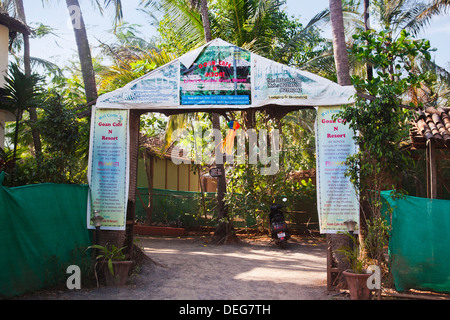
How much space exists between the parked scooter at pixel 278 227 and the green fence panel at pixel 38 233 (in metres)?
6.15

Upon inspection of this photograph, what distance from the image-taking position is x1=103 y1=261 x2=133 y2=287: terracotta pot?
7.11m

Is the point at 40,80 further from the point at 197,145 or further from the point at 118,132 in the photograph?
the point at 197,145

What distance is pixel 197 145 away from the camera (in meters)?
16.0

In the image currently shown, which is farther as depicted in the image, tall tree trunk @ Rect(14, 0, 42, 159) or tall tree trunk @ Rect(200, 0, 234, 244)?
tall tree trunk @ Rect(200, 0, 234, 244)

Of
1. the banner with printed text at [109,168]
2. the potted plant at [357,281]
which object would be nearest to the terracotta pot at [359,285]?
the potted plant at [357,281]

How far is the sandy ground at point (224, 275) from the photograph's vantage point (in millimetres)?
6673

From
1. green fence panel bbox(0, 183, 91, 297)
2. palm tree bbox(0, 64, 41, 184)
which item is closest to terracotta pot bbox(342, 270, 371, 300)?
green fence panel bbox(0, 183, 91, 297)

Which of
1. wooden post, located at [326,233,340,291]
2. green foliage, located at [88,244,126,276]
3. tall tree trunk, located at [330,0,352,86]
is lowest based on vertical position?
wooden post, located at [326,233,340,291]

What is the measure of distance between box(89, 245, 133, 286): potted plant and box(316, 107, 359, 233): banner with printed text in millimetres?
3513

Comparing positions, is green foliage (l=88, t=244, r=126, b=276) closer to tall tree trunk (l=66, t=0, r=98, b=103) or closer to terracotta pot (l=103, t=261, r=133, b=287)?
terracotta pot (l=103, t=261, r=133, b=287)

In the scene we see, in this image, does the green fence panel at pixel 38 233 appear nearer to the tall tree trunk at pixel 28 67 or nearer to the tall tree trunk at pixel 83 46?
the tall tree trunk at pixel 28 67

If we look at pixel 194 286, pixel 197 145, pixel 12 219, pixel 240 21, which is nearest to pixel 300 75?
pixel 194 286

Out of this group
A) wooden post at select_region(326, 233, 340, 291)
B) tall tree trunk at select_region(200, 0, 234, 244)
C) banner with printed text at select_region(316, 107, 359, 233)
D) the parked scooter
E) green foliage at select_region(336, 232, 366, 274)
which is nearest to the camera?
green foliage at select_region(336, 232, 366, 274)

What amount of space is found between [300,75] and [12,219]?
17.4 ft
